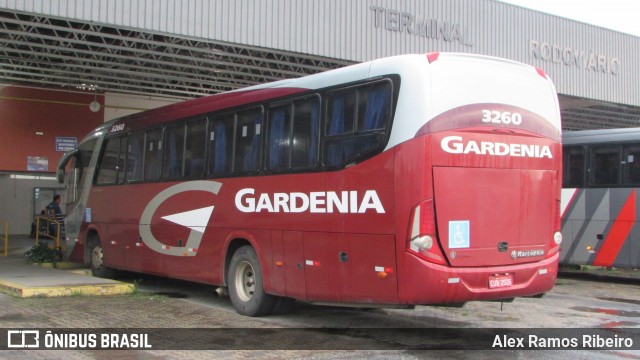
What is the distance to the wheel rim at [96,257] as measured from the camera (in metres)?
13.7

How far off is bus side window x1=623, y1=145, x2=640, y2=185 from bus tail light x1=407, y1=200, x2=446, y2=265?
8499mm

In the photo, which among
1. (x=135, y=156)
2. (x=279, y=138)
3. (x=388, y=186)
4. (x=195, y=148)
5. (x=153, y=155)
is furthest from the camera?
(x=135, y=156)

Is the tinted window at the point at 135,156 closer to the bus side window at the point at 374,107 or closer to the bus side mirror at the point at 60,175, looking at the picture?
the bus side mirror at the point at 60,175

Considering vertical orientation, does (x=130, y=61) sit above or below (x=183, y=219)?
above

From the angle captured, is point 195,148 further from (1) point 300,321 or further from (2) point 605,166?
(2) point 605,166

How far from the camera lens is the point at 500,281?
7.15 meters

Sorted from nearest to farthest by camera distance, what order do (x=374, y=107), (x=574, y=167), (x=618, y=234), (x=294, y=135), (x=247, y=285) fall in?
1. (x=374, y=107)
2. (x=294, y=135)
3. (x=247, y=285)
4. (x=618, y=234)
5. (x=574, y=167)

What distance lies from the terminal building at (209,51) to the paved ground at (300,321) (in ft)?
20.3

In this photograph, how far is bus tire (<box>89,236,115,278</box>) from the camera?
532 inches

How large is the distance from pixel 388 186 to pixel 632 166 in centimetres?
866

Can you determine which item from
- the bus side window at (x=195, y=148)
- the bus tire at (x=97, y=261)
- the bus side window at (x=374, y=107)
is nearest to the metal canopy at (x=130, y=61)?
the bus side window at (x=195, y=148)

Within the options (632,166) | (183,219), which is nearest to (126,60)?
(183,219)

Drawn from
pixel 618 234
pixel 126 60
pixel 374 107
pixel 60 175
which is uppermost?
pixel 126 60

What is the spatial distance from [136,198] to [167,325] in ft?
13.6
